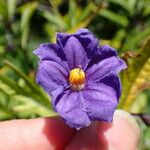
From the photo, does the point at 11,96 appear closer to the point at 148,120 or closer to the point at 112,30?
the point at 148,120

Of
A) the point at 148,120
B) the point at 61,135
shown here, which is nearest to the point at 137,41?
the point at 148,120

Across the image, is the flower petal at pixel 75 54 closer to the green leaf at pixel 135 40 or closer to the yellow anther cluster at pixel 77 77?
the yellow anther cluster at pixel 77 77

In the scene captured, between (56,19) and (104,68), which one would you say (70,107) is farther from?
(56,19)

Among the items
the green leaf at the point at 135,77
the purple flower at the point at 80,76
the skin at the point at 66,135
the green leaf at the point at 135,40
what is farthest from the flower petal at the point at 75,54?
the green leaf at the point at 135,40

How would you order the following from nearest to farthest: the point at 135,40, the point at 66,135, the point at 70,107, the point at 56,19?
1. the point at 70,107
2. the point at 66,135
3. the point at 135,40
4. the point at 56,19

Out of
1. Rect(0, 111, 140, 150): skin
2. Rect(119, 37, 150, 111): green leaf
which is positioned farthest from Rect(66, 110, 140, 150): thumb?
Rect(119, 37, 150, 111): green leaf

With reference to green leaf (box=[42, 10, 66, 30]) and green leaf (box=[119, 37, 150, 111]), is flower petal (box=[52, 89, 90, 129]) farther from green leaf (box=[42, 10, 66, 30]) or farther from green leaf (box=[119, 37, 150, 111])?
green leaf (box=[42, 10, 66, 30])

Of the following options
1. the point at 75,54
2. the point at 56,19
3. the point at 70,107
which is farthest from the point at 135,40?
the point at 70,107

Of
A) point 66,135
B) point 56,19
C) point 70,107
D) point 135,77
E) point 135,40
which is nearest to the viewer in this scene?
point 70,107
